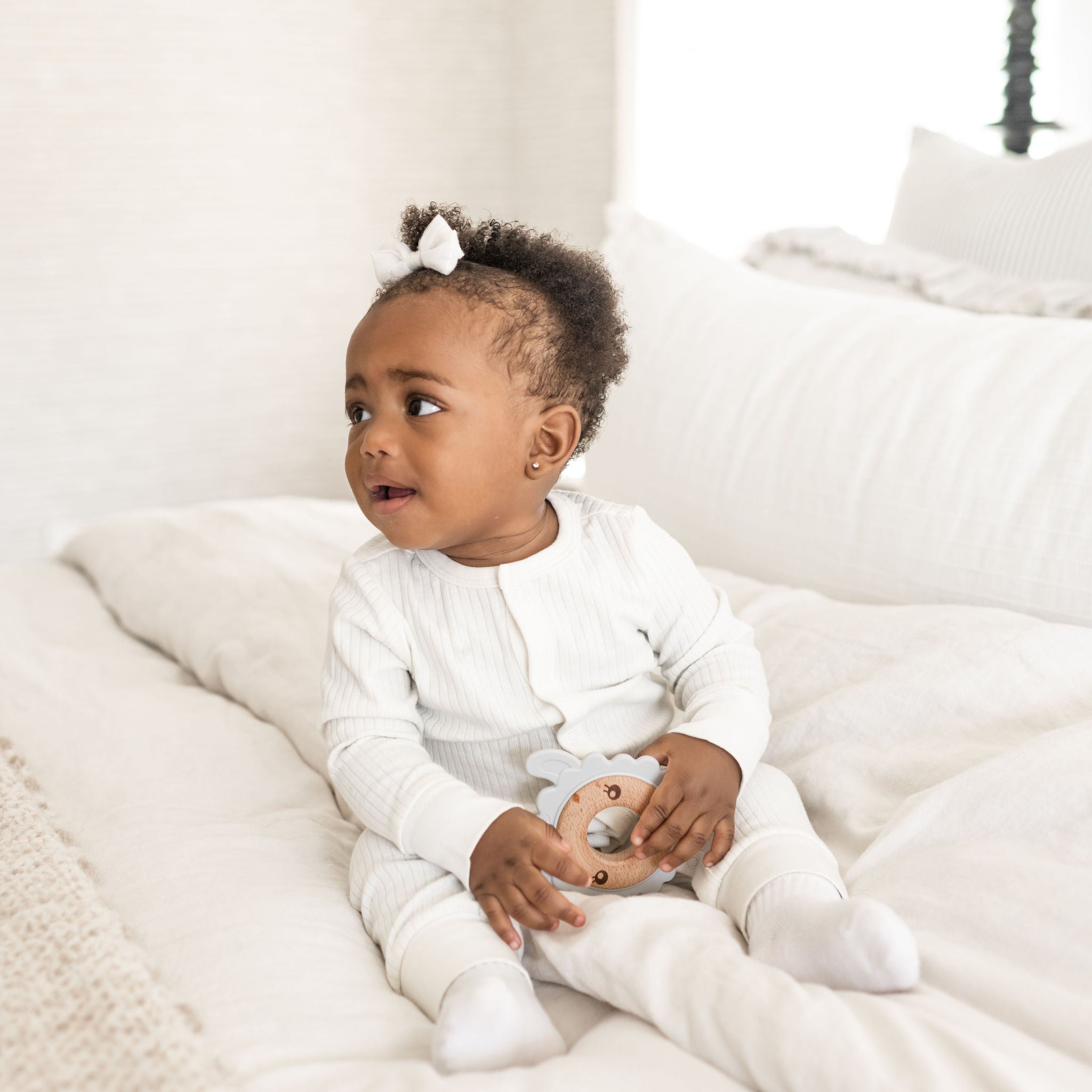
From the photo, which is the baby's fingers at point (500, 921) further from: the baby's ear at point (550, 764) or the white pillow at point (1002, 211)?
the white pillow at point (1002, 211)

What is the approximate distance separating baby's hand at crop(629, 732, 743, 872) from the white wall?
198cm

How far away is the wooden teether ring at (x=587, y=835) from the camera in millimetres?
764

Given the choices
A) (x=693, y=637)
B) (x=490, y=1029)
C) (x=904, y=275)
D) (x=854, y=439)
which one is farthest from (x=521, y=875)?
(x=904, y=275)

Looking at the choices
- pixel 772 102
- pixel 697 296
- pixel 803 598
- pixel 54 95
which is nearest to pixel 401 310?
pixel 803 598

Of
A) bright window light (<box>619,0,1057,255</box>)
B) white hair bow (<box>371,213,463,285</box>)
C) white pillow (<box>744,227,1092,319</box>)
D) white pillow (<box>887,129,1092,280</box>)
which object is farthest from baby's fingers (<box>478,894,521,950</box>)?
bright window light (<box>619,0,1057,255</box>)

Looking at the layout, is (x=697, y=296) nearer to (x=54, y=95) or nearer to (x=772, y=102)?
(x=772, y=102)

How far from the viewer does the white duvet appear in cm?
56

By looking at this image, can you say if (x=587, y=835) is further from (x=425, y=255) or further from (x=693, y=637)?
(x=425, y=255)

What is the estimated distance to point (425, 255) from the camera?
819 millimetres

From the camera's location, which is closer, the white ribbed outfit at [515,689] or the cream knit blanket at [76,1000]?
the cream knit blanket at [76,1000]

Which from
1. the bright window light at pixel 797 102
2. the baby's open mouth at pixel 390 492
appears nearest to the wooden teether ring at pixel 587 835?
the baby's open mouth at pixel 390 492

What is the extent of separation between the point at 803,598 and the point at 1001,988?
503 millimetres

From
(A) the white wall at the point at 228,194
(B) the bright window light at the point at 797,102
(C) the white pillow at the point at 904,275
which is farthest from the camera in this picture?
(A) the white wall at the point at 228,194

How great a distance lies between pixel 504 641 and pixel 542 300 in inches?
9.9
